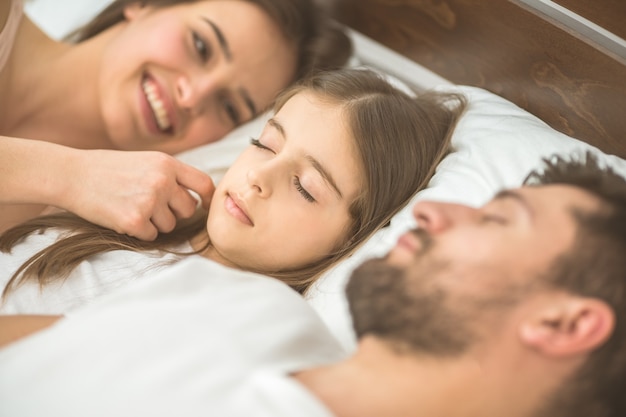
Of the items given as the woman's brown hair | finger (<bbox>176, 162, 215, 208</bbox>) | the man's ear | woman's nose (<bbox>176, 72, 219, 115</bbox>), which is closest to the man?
the man's ear

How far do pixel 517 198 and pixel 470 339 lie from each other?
0.55 ft

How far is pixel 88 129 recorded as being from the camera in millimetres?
1512

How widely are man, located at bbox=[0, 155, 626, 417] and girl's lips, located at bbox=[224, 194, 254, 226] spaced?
34cm

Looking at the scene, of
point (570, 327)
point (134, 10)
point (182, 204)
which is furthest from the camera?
point (134, 10)

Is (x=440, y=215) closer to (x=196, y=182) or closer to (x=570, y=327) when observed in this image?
(x=570, y=327)

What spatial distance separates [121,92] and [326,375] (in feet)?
3.02

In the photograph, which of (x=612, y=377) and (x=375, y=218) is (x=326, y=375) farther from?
(x=375, y=218)

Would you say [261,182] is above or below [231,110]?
above

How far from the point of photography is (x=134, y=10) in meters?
1.55

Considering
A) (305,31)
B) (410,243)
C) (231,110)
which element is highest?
(410,243)

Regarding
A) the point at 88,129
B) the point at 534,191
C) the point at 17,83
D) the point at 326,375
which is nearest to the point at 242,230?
the point at 326,375

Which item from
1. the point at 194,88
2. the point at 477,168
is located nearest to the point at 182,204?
the point at 194,88

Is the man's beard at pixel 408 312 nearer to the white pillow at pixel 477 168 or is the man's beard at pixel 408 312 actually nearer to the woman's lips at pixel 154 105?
the white pillow at pixel 477 168

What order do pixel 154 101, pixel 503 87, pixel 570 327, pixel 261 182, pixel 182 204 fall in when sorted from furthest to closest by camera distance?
pixel 154 101
pixel 503 87
pixel 182 204
pixel 261 182
pixel 570 327
